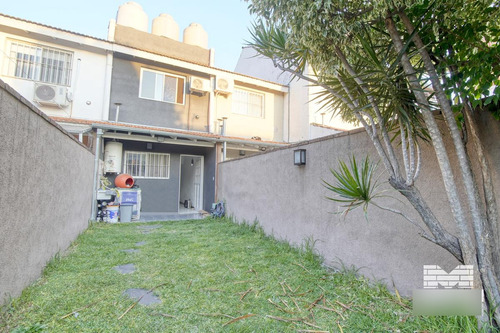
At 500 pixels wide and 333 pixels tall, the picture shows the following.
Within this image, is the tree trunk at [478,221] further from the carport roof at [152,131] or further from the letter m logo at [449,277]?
the carport roof at [152,131]

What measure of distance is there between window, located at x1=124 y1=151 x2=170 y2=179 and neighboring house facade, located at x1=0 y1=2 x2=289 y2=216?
4 centimetres

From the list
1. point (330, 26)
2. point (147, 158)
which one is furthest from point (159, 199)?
point (330, 26)

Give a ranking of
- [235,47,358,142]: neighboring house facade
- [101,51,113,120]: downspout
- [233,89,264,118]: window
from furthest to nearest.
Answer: [233,89,264,118]: window
[235,47,358,142]: neighboring house facade
[101,51,113,120]: downspout

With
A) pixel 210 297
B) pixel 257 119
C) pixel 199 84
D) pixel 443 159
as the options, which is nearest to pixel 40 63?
pixel 199 84

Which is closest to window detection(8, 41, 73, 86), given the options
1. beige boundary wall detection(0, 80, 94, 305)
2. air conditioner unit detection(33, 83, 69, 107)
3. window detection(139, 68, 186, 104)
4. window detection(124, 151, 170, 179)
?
air conditioner unit detection(33, 83, 69, 107)

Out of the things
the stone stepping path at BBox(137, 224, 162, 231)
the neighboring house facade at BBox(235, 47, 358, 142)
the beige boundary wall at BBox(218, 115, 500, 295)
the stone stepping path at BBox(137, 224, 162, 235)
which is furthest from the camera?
the neighboring house facade at BBox(235, 47, 358, 142)

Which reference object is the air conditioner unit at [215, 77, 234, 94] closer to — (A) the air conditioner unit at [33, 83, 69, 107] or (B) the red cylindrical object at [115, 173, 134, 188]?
(B) the red cylindrical object at [115, 173, 134, 188]

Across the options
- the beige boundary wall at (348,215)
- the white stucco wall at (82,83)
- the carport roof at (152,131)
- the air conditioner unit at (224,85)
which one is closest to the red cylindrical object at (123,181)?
the carport roof at (152,131)

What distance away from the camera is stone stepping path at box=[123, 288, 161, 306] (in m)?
3.23

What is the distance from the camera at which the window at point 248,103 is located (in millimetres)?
13984

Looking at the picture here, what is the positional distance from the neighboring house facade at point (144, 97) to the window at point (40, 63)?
1.3 inches

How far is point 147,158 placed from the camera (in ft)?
38.1

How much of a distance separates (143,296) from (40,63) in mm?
11307

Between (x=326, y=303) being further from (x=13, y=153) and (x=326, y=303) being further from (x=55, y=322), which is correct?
(x=13, y=153)
